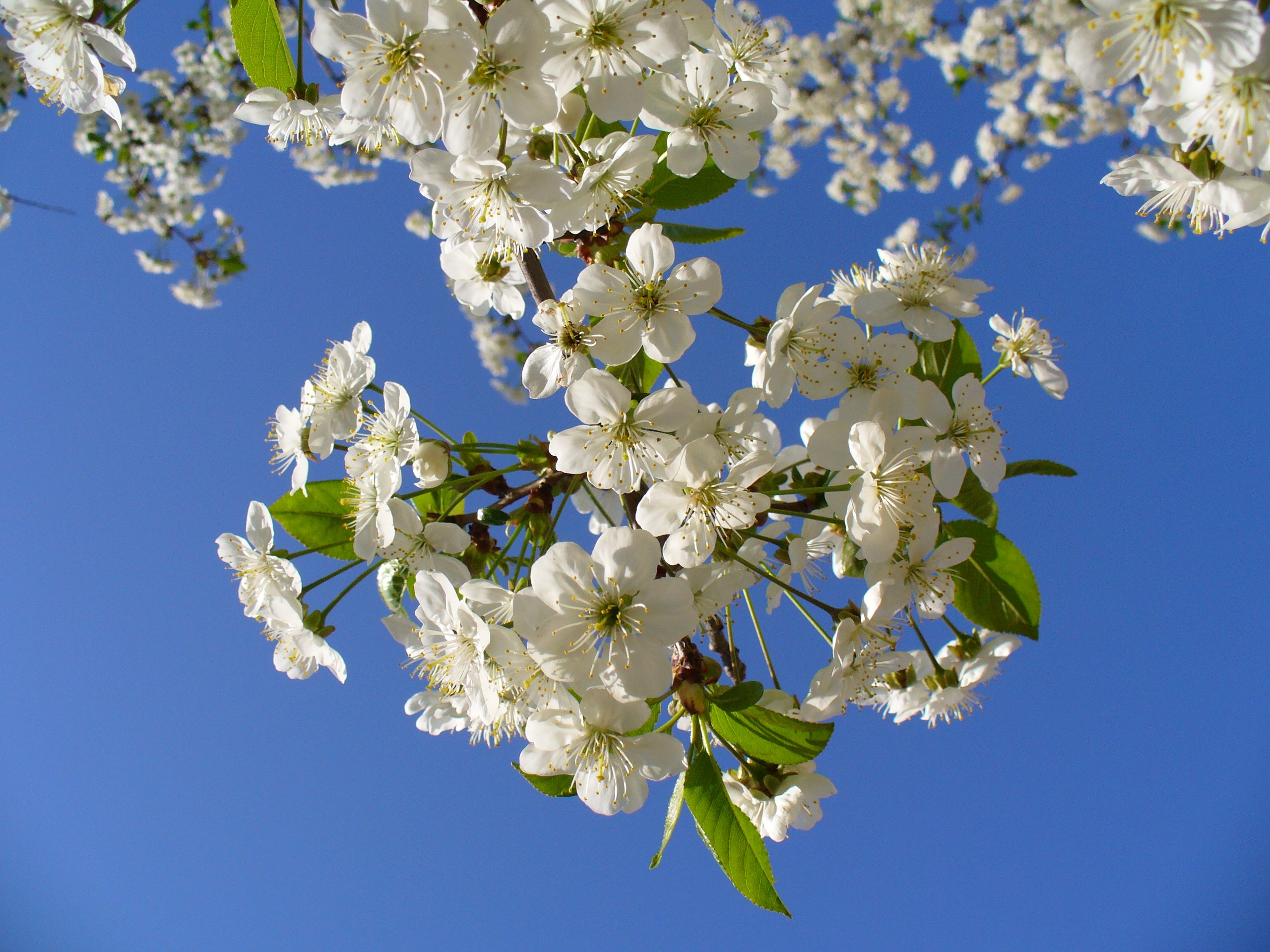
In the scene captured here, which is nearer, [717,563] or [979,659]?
[717,563]

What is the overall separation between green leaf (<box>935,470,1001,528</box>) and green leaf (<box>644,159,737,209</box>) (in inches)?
32.6

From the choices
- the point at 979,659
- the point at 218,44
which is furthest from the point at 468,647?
the point at 218,44

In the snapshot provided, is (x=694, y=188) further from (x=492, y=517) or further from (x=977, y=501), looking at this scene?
(x=977, y=501)

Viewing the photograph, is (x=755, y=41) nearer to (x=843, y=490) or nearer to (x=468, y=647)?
(x=843, y=490)

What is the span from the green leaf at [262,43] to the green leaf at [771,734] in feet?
5.47

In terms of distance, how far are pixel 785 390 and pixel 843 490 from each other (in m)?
0.23

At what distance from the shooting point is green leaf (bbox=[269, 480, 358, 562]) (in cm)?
162

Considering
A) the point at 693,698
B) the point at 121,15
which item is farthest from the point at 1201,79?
the point at 121,15

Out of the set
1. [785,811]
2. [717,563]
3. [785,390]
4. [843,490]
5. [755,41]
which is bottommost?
[785,811]

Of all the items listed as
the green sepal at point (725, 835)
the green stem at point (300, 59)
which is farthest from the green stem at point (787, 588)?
the green stem at point (300, 59)

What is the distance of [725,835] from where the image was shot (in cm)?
146

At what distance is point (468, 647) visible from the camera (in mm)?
1360

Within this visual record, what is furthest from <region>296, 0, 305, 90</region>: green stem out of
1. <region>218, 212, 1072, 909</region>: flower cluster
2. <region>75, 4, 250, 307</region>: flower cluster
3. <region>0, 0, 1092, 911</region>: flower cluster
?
<region>75, 4, 250, 307</region>: flower cluster

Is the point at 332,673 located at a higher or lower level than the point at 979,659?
lower
